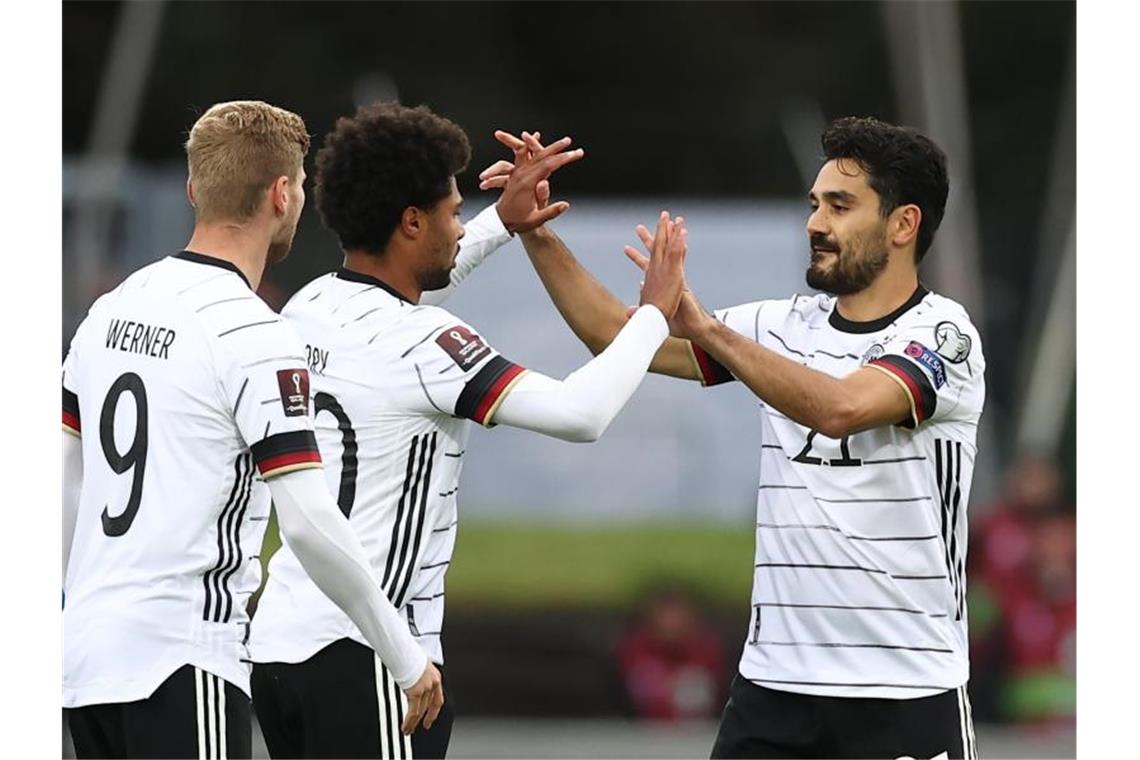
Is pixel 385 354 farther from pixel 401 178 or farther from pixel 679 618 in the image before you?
pixel 679 618

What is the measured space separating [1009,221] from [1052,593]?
400cm

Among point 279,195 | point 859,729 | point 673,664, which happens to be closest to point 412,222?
point 279,195

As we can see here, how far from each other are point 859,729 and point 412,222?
1830 millimetres

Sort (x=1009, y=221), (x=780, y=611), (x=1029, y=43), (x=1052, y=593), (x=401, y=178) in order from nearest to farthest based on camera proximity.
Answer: (x=401, y=178)
(x=780, y=611)
(x=1052, y=593)
(x=1009, y=221)
(x=1029, y=43)

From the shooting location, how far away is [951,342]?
5172 mm

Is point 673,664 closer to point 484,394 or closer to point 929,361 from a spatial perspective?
point 929,361

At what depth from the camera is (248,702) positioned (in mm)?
4391

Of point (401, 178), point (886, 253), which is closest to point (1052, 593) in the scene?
point (886, 253)

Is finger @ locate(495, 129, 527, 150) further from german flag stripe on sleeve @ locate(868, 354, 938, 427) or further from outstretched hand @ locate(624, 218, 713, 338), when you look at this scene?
german flag stripe on sleeve @ locate(868, 354, 938, 427)

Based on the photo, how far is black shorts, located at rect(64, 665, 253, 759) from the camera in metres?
4.23

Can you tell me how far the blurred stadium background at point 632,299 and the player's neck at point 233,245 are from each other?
635cm

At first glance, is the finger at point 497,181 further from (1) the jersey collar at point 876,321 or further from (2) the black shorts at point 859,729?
(2) the black shorts at point 859,729

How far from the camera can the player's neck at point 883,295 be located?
5309mm

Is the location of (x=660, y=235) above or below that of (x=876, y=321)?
above
